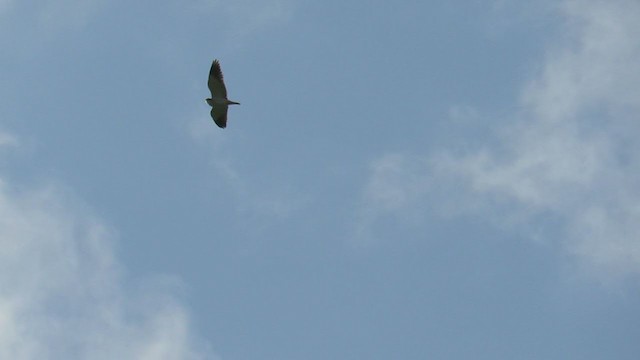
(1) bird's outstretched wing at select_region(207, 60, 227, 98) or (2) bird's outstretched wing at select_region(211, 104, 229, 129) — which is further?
(2) bird's outstretched wing at select_region(211, 104, 229, 129)

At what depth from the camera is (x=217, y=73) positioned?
9944cm

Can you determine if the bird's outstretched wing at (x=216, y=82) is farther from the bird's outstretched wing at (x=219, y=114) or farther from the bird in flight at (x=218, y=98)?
the bird's outstretched wing at (x=219, y=114)

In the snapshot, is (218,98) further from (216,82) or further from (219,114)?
(219,114)

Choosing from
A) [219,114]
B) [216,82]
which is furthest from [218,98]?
[219,114]

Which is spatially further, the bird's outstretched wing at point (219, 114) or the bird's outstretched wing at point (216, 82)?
the bird's outstretched wing at point (219, 114)

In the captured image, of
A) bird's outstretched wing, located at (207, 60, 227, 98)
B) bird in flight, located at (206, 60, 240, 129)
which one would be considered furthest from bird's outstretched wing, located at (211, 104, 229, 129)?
bird's outstretched wing, located at (207, 60, 227, 98)

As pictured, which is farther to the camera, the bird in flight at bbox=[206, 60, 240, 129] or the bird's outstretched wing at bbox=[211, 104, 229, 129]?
the bird's outstretched wing at bbox=[211, 104, 229, 129]

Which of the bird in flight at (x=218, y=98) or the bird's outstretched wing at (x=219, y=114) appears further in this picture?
the bird's outstretched wing at (x=219, y=114)

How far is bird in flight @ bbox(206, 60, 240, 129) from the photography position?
327 feet

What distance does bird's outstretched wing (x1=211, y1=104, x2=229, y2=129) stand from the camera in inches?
4001

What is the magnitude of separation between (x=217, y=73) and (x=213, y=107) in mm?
2777

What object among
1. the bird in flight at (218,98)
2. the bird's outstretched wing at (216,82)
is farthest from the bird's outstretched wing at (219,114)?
the bird's outstretched wing at (216,82)

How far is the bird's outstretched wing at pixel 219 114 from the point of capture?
102m

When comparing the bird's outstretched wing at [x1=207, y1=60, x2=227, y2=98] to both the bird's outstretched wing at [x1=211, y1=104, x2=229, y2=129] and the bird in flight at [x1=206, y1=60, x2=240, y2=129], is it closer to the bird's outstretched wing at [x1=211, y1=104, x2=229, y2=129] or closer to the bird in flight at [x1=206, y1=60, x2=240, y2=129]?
the bird in flight at [x1=206, y1=60, x2=240, y2=129]
